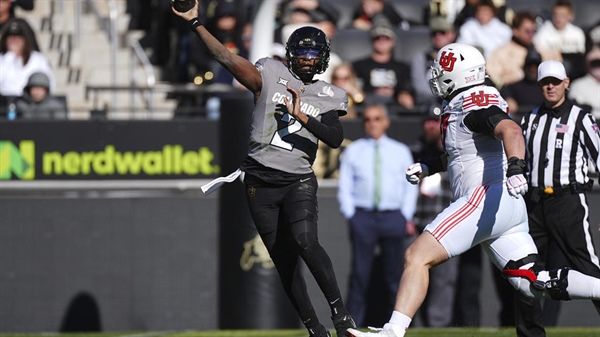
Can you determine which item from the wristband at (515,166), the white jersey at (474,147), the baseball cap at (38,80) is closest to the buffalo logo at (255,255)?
the baseball cap at (38,80)

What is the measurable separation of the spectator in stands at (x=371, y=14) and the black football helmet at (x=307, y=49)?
6.98 m

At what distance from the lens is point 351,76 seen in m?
14.0

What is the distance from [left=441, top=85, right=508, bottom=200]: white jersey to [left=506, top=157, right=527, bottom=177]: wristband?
58 cm

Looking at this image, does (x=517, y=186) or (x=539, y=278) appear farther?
(x=539, y=278)

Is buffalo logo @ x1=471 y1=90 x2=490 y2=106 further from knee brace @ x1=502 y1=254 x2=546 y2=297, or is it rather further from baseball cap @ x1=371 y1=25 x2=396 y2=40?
baseball cap @ x1=371 y1=25 x2=396 y2=40

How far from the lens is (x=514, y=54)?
14656mm

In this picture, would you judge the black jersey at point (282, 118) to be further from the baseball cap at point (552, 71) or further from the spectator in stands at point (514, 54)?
the spectator in stands at point (514, 54)

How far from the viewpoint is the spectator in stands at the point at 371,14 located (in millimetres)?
15906

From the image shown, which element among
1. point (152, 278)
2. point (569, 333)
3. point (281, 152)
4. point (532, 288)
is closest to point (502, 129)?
point (532, 288)

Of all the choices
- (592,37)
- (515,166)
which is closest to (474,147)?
(515,166)

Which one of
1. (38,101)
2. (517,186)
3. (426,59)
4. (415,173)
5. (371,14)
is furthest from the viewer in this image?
(371,14)

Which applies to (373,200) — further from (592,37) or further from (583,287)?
(583,287)

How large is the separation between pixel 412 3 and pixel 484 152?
869 cm

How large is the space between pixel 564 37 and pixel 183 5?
309 inches
